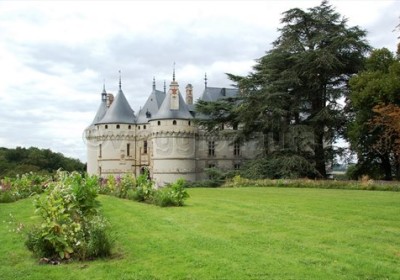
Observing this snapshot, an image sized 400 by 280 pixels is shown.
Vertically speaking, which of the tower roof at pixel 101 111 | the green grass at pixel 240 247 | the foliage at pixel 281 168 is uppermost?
the tower roof at pixel 101 111

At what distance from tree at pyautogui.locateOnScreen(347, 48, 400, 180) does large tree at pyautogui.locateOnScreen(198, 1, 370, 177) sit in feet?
7.00

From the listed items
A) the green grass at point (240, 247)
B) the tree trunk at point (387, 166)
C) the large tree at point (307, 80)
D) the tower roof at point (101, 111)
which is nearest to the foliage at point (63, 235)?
the green grass at point (240, 247)

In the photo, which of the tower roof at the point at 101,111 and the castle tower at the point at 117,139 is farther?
the tower roof at the point at 101,111

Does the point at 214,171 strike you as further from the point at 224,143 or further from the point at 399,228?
the point at 399,228

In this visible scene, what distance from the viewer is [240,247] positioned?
6.79 m

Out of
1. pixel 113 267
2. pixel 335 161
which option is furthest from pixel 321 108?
pixel 113 267

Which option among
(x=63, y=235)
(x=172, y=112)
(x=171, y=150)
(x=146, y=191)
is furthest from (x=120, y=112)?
(x=63, y=235)

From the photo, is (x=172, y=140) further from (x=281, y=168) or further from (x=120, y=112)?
(x=281, y=168)

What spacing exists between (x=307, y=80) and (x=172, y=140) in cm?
1205

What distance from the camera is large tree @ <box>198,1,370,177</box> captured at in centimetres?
2686

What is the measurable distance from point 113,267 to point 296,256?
261cm

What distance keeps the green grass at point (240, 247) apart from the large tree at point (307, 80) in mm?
16817

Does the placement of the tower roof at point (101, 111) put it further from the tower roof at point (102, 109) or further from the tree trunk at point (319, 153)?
the tree trunk at point (319, 153)

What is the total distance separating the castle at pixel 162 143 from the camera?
115 ft
